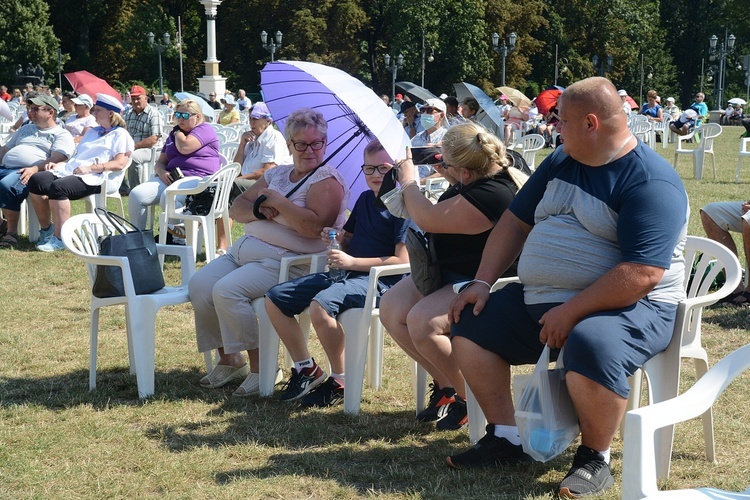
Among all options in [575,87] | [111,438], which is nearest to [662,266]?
[575,87]

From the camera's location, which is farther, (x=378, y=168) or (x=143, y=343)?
(x=143, y=343)

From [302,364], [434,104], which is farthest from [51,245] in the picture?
[302,364]

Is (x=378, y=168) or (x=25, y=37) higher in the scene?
(x=25, y=37)

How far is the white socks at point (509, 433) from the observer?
11.2 feet

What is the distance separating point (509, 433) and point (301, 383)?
129 cm

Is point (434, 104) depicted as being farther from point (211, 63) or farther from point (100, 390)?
point (211, 63)

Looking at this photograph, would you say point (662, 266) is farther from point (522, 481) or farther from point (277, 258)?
point (277, 258)

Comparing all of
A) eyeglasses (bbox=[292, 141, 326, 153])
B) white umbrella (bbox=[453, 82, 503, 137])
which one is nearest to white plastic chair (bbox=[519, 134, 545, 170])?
white umbrella (bbox=[453, 82, 503, 137])

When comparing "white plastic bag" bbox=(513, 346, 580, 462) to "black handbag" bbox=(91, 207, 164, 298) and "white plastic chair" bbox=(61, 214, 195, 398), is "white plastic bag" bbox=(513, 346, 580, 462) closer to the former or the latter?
"white plastic chair" bbox=(61, 214, 195, 398)

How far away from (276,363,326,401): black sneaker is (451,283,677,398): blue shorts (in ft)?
3.80

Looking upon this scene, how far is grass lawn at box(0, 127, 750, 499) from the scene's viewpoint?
11.0ft

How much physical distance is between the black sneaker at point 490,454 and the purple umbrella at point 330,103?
69.0 inches

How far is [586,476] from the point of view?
3111 mm

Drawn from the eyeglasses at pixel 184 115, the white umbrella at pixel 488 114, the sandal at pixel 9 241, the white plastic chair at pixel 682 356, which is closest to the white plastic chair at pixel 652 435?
the white plastic chair at pixel 682 356
